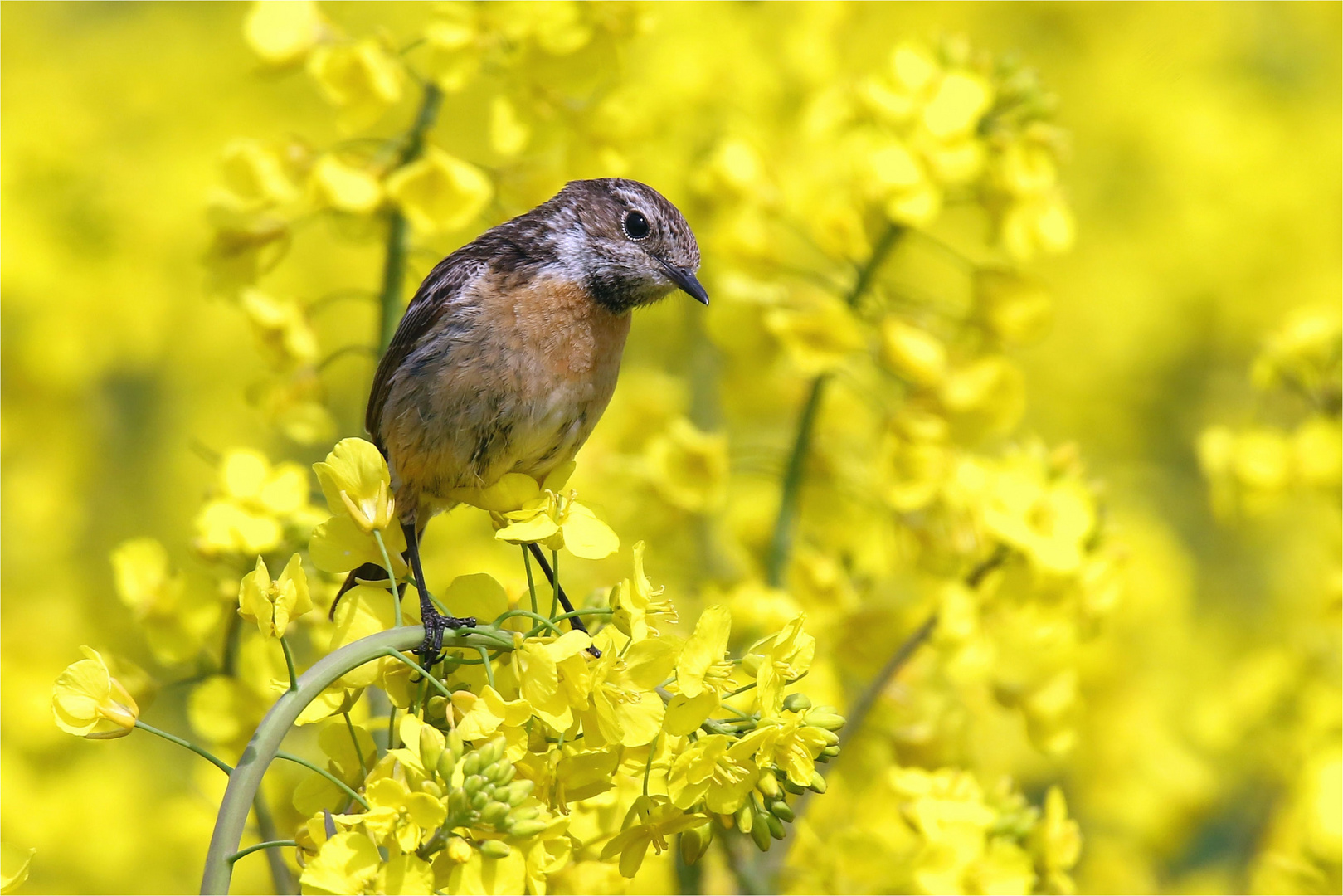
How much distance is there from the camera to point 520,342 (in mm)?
2662

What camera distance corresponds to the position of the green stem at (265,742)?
59.9 inches

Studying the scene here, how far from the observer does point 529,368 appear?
8.63ft

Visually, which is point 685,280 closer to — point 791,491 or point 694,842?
point 791,491

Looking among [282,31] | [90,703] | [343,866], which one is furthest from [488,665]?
Result: [282,31]

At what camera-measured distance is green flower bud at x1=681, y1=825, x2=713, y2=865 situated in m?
1.84

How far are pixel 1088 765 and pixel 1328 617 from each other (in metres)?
1.28

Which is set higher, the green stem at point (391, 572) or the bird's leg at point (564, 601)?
the green stem at point (391, 572)

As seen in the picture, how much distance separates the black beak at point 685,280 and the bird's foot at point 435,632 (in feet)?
3.64

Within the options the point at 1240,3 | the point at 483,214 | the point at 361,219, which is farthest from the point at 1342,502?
the point at 1240,3

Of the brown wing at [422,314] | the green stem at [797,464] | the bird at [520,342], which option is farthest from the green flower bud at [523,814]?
the green stem at [797,464]

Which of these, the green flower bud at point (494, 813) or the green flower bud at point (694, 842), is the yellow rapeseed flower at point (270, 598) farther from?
the green flower bud at point (694, 842)

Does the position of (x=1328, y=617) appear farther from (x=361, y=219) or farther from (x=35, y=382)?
(x=35, y=382)

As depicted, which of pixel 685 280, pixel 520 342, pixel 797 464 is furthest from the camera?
pixel 797 464

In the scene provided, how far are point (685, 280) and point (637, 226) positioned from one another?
0.18 metres
